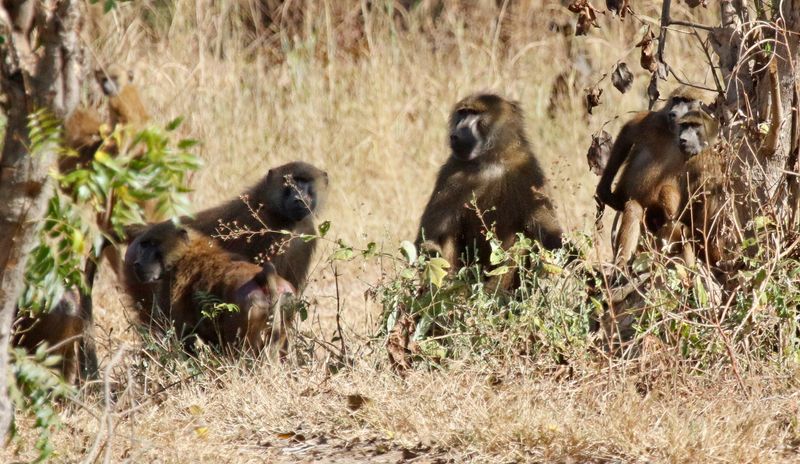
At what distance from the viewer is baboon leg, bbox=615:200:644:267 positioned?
565 centimetres

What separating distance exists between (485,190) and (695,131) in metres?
1.11

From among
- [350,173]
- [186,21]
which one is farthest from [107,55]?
[350,173]

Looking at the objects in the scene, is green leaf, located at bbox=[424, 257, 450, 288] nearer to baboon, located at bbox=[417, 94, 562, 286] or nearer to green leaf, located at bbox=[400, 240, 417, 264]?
green leaf, located at bbox=[400, 240, 417, 264]

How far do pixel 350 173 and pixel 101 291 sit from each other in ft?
9.57

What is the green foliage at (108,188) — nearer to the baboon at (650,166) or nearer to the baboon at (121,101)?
the baboon at (650,166)

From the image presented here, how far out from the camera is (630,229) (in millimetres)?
5719

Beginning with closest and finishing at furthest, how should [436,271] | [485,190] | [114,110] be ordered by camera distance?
[436,271] < [485,190] < [114,110]

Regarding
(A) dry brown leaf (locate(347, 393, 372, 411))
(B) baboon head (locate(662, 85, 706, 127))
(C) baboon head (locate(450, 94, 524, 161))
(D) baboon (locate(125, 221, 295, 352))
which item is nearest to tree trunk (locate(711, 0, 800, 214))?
(B) baboon head (locate(662, 85, 706, 127))

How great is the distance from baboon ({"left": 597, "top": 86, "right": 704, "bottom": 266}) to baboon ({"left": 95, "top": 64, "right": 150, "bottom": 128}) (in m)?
4.06

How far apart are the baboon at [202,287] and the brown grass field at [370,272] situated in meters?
0.26

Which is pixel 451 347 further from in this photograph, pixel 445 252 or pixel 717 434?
pixel 717 434

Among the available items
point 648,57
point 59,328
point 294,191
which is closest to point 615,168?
point 648,57

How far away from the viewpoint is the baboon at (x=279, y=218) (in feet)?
21.4

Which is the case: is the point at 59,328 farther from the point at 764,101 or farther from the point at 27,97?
the point at 764,101
